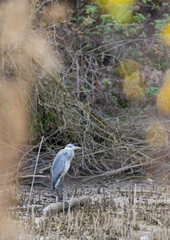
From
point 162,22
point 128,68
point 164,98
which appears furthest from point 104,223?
point 162,22

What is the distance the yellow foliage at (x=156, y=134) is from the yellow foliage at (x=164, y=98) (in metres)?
1.36

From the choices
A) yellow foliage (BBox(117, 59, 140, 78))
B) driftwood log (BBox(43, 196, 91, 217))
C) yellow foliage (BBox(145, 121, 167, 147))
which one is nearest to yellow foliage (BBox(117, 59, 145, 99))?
yellow foliage (BBox(117, 59, 140, 78))

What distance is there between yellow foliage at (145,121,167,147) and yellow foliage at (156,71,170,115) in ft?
4.48

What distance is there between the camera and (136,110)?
9273mm

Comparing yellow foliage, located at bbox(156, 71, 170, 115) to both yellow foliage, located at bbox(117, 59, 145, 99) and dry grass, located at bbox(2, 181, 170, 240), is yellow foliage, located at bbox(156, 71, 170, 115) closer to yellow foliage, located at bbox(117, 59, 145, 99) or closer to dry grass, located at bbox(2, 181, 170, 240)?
yellow foliage, located at bbox(117, 59, 145, 99)

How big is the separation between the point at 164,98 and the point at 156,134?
1853mm

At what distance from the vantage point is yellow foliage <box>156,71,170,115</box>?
8.91 m

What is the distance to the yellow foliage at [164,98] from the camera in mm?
8906

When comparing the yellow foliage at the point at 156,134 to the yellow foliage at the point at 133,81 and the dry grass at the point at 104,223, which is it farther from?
the dry grass at the point at 104,223

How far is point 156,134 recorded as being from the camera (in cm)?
757

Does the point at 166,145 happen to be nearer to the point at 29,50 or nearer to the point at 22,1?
the point at 29,50

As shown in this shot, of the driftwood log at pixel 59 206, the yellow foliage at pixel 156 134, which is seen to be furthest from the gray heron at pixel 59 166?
the yellow foliage at pixel 156 134

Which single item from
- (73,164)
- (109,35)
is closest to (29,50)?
(73,164)

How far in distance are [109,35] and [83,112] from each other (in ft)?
12.0
